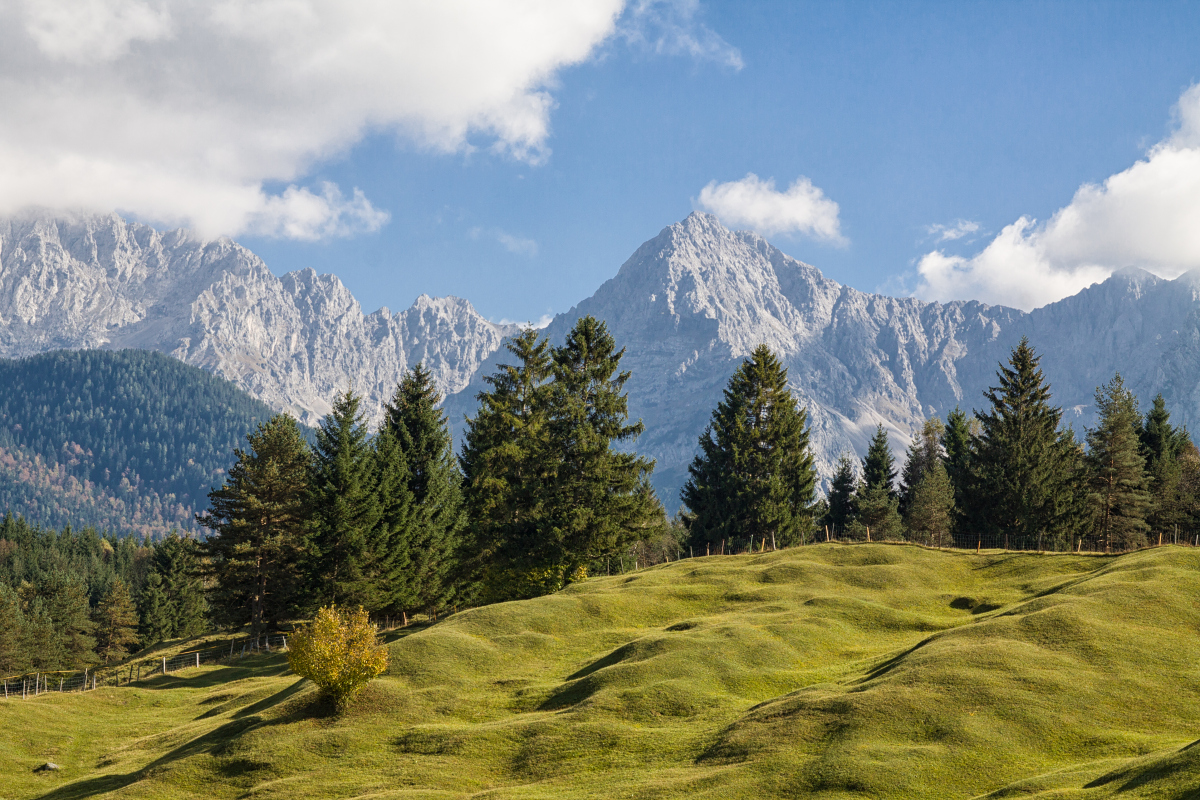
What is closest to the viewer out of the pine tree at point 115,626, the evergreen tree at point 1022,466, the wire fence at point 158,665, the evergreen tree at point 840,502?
the wire fence at point 158,665

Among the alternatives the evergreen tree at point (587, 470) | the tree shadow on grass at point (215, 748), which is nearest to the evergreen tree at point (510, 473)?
the evergreen tree at point (587, 470)

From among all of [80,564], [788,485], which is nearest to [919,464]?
[788,485]

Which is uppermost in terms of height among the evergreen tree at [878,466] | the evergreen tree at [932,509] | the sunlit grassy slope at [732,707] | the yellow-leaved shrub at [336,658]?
the evergreen tree at [878,466]

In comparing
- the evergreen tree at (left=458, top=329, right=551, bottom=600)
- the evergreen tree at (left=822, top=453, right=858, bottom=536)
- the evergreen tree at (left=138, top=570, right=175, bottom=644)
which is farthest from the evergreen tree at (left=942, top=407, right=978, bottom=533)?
the evergreen tree at (left=138, top=570, right=175, bottom=644)

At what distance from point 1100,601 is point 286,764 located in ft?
140

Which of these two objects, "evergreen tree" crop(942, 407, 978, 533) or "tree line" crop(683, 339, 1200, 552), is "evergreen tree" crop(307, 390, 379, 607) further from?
"evergreen tree" crop(942, 407, 978, 533)

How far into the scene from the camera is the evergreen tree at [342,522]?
244 feet

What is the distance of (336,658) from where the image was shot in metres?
42.8

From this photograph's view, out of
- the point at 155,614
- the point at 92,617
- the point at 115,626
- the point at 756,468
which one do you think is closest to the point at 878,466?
the point at 756,468

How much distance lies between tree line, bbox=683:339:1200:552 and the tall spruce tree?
106 ft

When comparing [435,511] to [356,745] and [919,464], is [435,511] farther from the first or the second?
[919,464]

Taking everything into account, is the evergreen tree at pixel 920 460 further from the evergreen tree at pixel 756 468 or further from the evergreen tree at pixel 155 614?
the evergreen tree at pixel 155 614

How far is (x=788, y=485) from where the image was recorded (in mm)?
102188

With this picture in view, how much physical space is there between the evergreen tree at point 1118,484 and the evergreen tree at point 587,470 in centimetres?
5091
